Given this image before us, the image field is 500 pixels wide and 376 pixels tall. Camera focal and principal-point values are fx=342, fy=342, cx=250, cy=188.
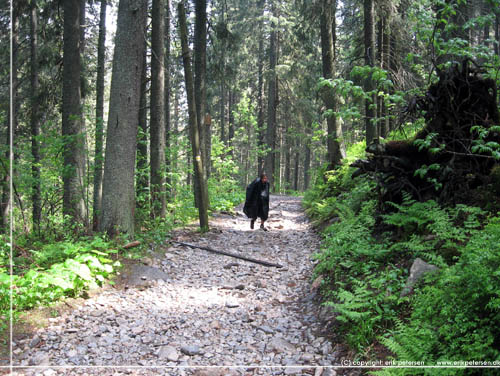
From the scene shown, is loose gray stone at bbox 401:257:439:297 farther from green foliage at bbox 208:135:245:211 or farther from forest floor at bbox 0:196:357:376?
green foliage at bbox 208:135:245:211

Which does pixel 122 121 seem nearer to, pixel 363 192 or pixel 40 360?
pixel 40 360

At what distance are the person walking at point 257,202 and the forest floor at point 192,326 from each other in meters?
3.33

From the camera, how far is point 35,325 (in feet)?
14.4

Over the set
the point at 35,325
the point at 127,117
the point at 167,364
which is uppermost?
the point at 127,117

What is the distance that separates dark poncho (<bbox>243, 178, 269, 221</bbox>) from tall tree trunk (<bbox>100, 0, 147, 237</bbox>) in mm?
4784

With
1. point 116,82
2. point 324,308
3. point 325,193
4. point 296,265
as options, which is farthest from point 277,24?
point 324,308

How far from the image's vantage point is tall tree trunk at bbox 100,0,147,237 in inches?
281

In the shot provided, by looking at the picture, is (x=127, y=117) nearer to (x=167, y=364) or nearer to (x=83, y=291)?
(x=83, y=291)

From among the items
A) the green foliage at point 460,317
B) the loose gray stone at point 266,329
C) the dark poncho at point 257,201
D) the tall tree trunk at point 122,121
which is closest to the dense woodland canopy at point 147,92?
the tall tree trunk at point 122,121

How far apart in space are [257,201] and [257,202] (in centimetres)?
3

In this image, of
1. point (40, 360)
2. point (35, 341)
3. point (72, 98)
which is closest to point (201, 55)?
point (72, 98)

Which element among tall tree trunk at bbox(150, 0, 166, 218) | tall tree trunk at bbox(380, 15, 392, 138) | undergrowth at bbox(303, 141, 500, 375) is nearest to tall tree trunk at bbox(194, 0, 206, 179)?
tall tree trunk at bbox(150, 0, 166, 218)

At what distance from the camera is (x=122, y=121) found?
23.6 feet

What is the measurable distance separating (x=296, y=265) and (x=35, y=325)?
4925 millimetres
